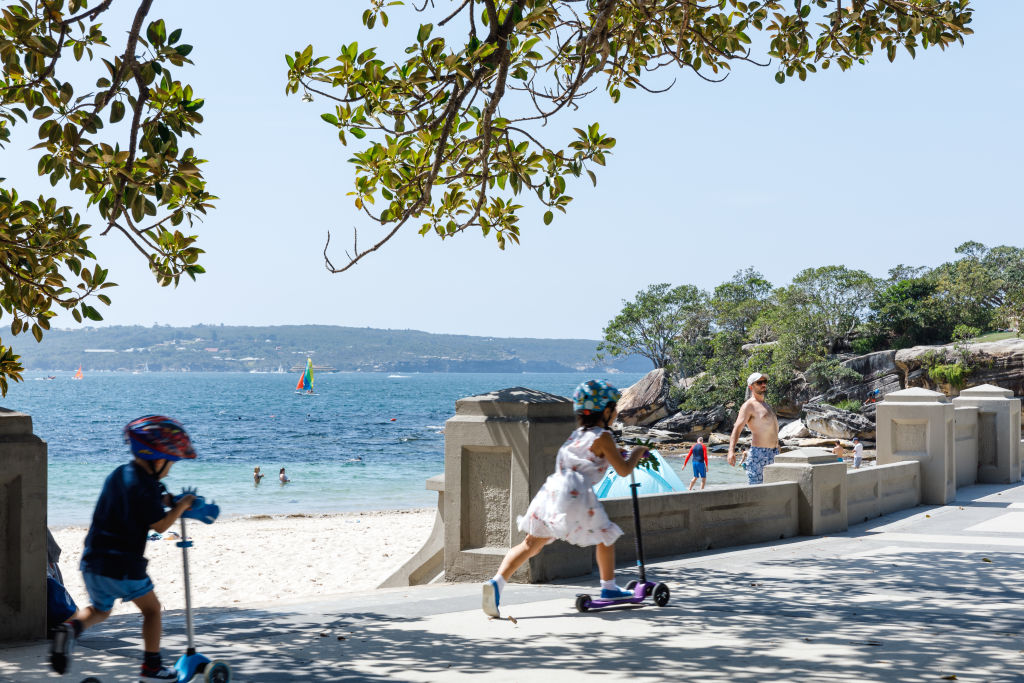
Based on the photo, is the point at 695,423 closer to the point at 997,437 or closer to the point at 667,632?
the point at 997,437

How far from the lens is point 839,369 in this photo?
55344 mm

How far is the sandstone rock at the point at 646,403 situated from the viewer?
64625 millimetres

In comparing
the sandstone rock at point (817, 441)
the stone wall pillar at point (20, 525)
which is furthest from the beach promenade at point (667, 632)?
the sandstone rock at point (817, 441)

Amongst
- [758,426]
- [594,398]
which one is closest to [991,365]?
[758,426]

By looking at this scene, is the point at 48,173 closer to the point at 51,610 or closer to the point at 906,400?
the point at 51,610

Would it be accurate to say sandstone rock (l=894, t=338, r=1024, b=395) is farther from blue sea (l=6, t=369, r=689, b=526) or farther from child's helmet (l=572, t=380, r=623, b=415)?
child's helmet (l=572, t=380, r=623, b=415)


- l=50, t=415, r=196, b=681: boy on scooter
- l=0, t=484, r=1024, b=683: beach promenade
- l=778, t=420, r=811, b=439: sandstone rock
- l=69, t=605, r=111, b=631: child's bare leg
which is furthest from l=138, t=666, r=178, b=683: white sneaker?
l=778, t=420, r=811, b=439: sandstone rock

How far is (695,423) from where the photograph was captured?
61469 millimetres

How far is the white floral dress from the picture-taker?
20.9 feet

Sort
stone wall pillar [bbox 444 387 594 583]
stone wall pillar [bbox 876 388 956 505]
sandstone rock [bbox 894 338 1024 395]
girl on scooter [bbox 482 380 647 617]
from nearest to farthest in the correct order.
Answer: girl on scooter [bbox 482 380 647 617]
stone wall pillar [bbox 444 387 594 583]
stone wall pillar [bbox 876 388 956 505]
sandstone rock [bbox 894 338 1024 395]

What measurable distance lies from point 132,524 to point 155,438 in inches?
17.4

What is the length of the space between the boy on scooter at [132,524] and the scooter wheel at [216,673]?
15 centimetres

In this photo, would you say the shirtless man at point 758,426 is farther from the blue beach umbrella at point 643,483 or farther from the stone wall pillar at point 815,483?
the blue beach umbrella at point 643,483

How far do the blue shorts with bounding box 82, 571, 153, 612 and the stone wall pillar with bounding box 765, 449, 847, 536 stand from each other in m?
7.50
